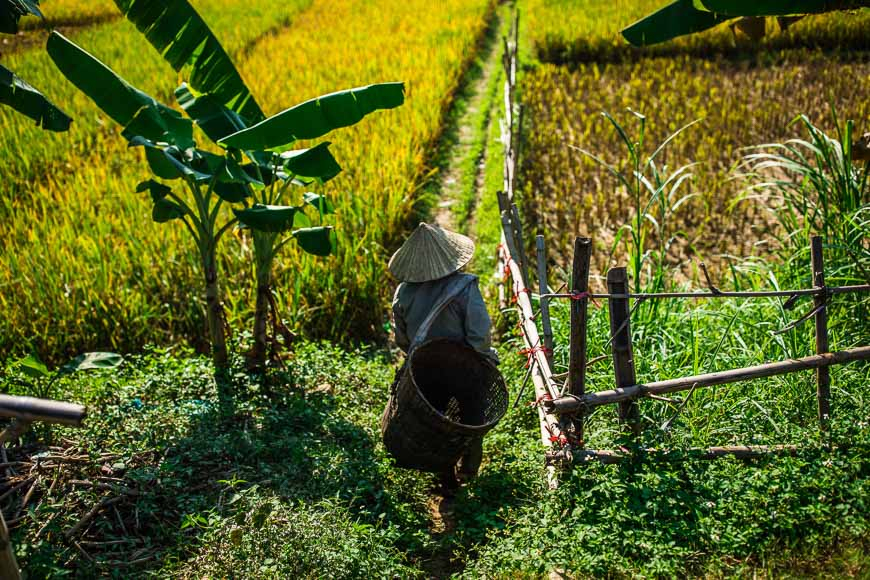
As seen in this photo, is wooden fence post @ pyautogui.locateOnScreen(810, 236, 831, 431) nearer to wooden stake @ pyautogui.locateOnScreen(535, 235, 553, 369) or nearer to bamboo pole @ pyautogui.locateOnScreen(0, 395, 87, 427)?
wooden stake @ pyautogui.locateOnScreen(535, 235, 553, 369)

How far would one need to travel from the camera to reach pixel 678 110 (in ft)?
27.9

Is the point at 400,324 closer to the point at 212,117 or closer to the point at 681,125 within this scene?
the point at 212,117

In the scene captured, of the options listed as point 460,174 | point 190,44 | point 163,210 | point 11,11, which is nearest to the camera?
point 11,11

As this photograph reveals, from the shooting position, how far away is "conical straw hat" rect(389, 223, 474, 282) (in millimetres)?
3326

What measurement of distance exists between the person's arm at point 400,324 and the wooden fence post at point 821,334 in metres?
1.90

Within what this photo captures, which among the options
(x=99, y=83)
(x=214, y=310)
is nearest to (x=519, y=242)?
(x=214, y=310)

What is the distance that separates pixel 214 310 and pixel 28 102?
1440mm

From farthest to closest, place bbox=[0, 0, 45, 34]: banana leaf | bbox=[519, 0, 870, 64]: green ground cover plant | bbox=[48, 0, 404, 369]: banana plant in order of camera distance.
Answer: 1. bbox=[519, 0, 870, 64]: green ground cover plant
2. bbox=[48, 0, 404, 369]: banana plant
3. bbox=[0, 0, 45, 34]: banana leaf

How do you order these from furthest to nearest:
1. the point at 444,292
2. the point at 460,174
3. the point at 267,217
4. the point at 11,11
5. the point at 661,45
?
the point at 661,45 < the point at 460,174 < the point at 267,217 < the point at 11,11 < the point at 444,292

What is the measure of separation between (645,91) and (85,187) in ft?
22.2

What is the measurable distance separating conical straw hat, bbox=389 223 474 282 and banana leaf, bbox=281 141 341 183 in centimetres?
72

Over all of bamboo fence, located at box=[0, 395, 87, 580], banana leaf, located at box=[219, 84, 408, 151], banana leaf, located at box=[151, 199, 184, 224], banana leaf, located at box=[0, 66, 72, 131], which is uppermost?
banana leaf, located at box=[0, 66, 72, 131]

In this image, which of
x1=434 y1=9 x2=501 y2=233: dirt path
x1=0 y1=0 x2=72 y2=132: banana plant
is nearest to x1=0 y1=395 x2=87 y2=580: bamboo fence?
x1=0 y1=0 x2=72 y2=132: banana plant

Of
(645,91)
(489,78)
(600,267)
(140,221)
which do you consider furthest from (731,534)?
(489,78)
